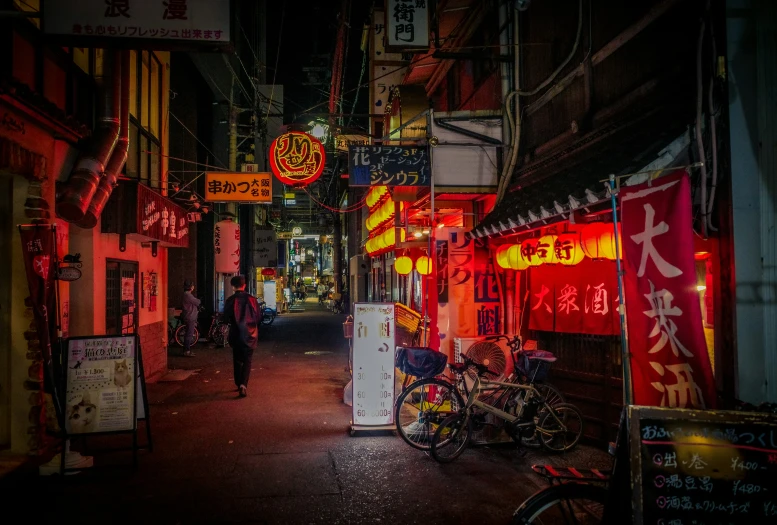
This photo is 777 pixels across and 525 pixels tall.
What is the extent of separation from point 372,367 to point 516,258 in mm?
3297

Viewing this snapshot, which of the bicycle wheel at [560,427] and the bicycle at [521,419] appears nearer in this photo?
the bicycle at [521,419]

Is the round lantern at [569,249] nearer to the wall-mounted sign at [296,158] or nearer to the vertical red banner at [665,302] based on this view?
the vertical red banner at [665,302]

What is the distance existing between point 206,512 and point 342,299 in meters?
36.5

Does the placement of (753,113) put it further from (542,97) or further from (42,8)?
(42,8)

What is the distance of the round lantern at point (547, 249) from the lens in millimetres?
8094

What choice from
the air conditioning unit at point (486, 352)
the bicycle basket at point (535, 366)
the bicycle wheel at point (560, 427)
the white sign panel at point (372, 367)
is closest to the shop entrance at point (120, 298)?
the white sign panel at point (372, 367)

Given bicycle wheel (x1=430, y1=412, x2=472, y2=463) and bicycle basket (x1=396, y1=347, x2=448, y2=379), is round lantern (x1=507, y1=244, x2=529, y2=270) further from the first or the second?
bicycle wheel (x1=430, y1=412, x2=472, y2=463)

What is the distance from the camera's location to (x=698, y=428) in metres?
3.70

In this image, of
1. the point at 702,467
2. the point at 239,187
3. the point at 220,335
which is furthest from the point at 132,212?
the point at 220,335

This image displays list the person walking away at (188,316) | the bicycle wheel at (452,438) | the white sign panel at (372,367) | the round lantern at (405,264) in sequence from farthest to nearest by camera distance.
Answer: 1. the person walking away at (188,316)
2. the round lantern at (405,264)
3. the white sign panel at (372,367)
4. the bicycle wheel at (452,438)

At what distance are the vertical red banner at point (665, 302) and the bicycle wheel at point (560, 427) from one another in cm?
276

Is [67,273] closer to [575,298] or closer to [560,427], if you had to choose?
[560,427]

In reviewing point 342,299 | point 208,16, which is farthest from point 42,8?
point 342,299

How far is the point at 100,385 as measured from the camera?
7023 mm
